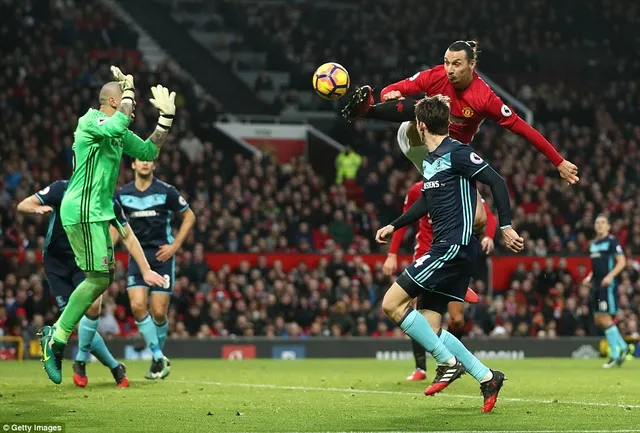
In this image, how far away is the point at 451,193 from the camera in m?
9.43

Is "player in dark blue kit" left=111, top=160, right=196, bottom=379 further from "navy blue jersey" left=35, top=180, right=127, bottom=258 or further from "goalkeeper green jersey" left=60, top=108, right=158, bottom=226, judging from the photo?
"goalkeeper green jersey" left=60, top=108, right=158, bottom=226

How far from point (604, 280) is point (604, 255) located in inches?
28.3

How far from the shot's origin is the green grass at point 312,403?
27.1 feet

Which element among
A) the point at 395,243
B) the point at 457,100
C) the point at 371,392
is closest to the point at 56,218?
the point at 371,392

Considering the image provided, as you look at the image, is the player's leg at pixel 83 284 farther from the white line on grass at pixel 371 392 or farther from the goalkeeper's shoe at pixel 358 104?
the white line on grass at pixel 371 392

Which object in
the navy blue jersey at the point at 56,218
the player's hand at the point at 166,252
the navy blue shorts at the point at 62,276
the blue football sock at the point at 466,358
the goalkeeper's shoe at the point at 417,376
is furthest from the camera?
the goalkeeper's shoe at the point at 417,376

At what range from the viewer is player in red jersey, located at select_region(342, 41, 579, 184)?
10781mm

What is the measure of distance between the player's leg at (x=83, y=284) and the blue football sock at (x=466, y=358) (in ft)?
9.88

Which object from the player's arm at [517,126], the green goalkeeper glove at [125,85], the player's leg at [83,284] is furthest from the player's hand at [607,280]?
the green goalkeeper glove at [125,85]

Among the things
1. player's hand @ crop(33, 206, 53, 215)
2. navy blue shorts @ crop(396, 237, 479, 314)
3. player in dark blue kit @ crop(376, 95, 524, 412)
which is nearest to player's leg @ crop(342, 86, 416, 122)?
player in dark blue kit @ crop(376, 95, 524, 412)

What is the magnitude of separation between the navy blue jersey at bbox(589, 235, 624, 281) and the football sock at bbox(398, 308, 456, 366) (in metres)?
10.2

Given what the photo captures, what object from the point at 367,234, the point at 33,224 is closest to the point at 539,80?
the point at 367,234

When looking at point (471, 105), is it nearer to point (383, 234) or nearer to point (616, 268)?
point (383, 234)

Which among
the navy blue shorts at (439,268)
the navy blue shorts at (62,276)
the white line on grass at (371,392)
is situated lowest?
the white line on grass at (371,392)
